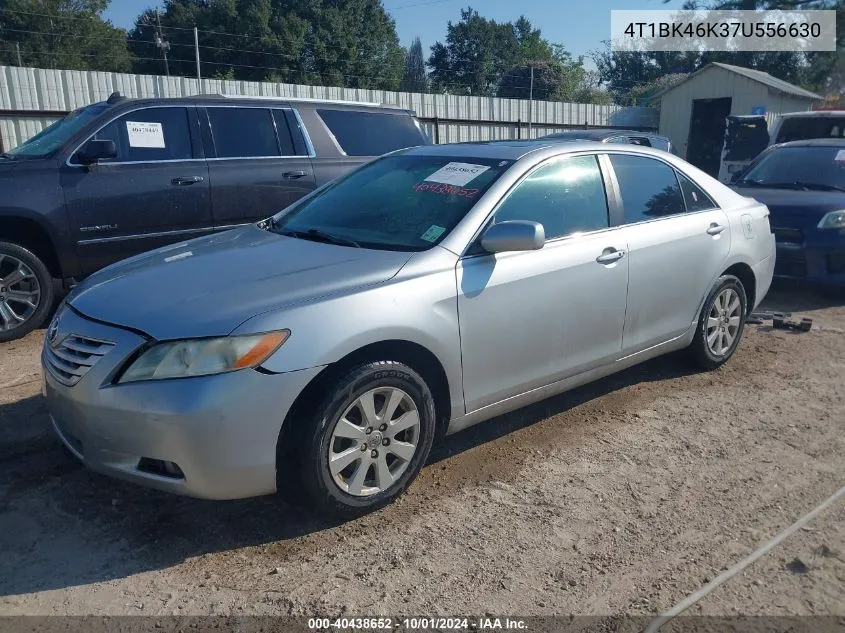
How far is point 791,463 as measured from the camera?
3816 millimetres

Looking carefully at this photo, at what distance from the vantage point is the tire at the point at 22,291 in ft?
18.4

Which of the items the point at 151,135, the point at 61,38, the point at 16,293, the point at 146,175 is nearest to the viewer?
the point at 16,293

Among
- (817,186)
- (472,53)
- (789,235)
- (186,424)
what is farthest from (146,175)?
(472,53)

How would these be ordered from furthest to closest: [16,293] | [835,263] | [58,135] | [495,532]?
[835,263] → [58,135] → [16,293] → [495,532]

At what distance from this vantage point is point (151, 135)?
20.6ft

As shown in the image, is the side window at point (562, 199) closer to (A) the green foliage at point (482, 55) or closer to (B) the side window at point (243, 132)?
(B) the side window at point (243, 132)

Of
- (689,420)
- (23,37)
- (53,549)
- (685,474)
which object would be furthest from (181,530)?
(23,37)

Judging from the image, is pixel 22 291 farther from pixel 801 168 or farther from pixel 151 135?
pixel 801 168

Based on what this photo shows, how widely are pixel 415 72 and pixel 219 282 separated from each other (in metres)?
72.4

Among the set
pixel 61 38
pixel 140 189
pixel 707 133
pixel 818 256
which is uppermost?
pixel 61 38

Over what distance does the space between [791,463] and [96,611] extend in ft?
11.1

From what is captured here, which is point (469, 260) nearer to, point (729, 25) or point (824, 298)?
point (824, 298)

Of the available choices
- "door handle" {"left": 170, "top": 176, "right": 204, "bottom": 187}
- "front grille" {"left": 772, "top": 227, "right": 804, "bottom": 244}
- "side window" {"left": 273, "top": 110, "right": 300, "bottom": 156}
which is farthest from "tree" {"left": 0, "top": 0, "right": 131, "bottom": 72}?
"front grille" {"left": 772, "top": 227, "right": 804, "bottom": 244}

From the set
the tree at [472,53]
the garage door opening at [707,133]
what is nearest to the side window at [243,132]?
the garage door opening at [707,133]
